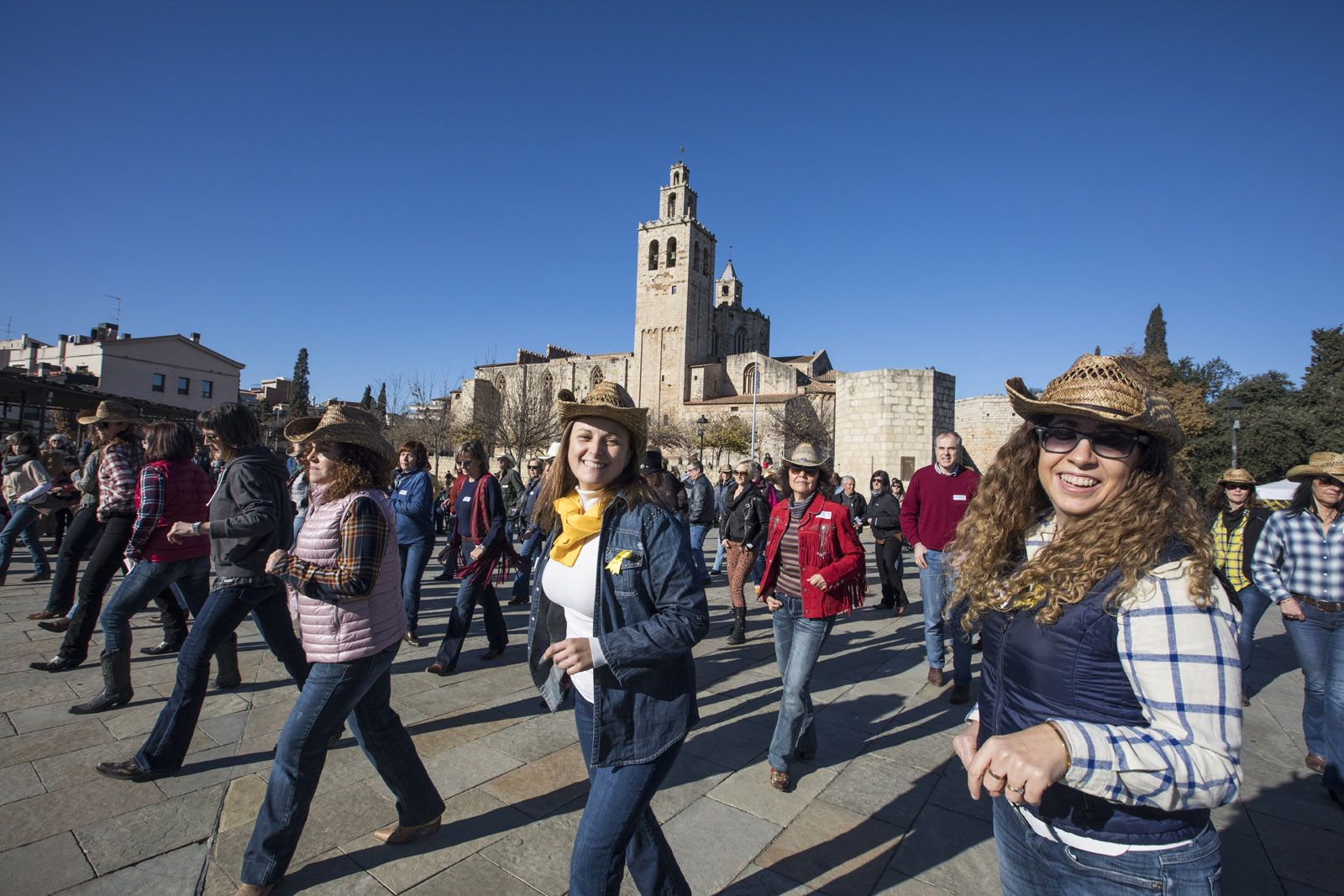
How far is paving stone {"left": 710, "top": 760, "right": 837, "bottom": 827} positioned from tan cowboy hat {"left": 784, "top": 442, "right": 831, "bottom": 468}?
68.5 inches

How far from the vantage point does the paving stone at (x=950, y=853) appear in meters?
2.68

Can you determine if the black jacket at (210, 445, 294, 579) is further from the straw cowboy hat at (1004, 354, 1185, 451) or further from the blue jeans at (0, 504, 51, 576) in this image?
the blue jeans at (0, 504, 51, 576)

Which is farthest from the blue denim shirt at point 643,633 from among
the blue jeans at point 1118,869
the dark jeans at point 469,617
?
the dark jeans at point 469,617

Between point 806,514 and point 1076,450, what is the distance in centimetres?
247

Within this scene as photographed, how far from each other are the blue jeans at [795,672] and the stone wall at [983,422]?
36.4 meters

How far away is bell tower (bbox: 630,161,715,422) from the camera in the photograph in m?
57.6

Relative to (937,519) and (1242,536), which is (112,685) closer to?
(937,519)

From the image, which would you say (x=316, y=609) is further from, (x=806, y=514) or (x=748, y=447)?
(x=748, y=447)

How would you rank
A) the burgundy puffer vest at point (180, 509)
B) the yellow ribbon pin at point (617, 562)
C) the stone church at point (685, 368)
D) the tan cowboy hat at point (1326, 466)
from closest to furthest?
1. the yellow ribbon pin at point (617, 562)
2. the tan cowboy hat at point (1326, 466)
3. the burgundy puffer vest at point (180, 509)
4. the stone church at point (685, 368)

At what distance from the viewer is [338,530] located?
263cm

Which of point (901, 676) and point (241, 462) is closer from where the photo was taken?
point (241, 462)

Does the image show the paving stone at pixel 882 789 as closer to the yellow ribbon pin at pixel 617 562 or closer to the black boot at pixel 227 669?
the yellow ribbon pin at pixel 617 562

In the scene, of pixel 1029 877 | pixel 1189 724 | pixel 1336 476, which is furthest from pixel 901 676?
pixel 1189 724

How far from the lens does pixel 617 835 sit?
1.87 m
